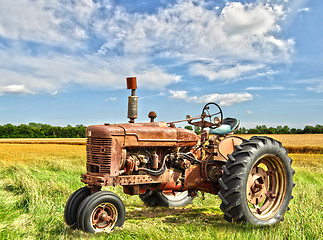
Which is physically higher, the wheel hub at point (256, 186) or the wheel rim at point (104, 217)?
the wheel hub at point (256, 186)

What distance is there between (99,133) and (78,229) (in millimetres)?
1368

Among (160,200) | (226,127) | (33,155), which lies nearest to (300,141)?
(33,155)

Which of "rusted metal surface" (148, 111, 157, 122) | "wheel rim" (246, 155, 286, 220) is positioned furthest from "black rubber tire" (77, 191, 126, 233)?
"wheel rim" (246, 155, 286, 220)

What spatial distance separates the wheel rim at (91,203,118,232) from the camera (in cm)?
414

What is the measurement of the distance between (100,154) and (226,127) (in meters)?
2.57

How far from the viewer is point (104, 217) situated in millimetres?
4176

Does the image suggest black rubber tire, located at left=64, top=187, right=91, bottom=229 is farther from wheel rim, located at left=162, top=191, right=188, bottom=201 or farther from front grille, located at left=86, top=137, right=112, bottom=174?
wheel rim, located at left=162, top=191, right=188, bottom=201

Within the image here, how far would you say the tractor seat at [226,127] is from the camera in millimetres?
5637

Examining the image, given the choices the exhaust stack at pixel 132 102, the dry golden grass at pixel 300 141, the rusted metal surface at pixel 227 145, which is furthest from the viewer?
the dry golden grass at pixel 300 141

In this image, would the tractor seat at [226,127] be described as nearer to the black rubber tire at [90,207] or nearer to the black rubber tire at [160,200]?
the black rubber tire at [160,200]

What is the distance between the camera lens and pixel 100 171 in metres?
4.35

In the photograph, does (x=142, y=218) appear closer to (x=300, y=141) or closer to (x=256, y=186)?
(x=256, y=186)

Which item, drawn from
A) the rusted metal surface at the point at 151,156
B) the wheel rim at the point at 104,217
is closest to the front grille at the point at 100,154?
the rusted metal surface at the point at 151,156

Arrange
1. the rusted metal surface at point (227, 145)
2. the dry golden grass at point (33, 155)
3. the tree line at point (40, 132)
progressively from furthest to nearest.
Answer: the tree line at point (40, 132) → the dry golden grass at point (33, 155) → the rusted metal surface at point (227, 145)
